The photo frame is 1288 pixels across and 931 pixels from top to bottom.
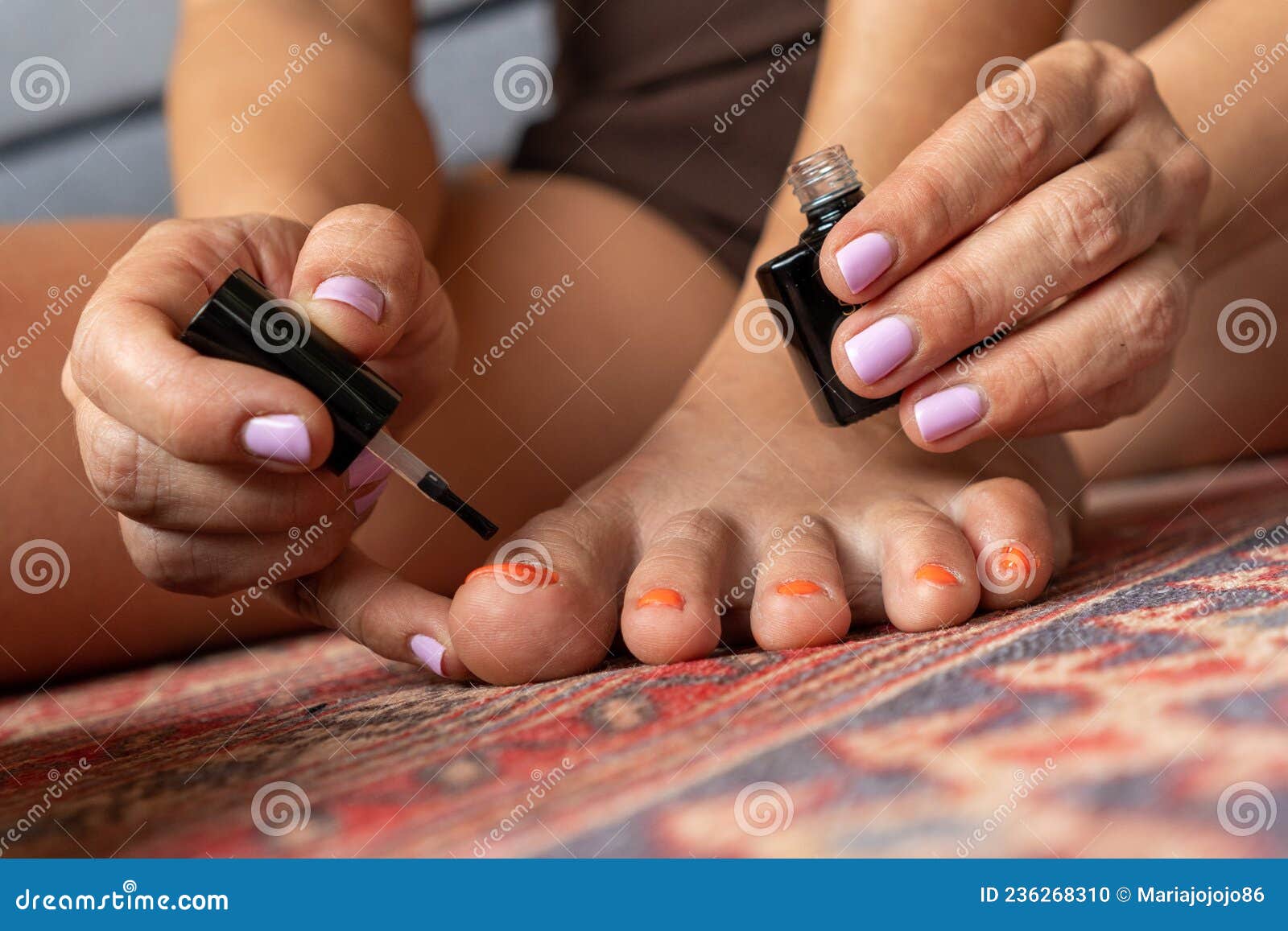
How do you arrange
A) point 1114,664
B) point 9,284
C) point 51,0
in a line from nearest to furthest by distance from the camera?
point 1114,664 < point 9,284 < point 51,0

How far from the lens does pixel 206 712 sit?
24.3 inches

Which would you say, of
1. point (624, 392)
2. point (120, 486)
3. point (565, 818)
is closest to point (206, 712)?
point (120, 486)

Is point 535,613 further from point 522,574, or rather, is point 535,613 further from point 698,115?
point 698,115

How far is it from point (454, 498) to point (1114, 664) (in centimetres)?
31
